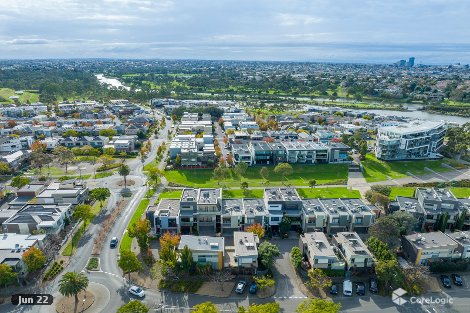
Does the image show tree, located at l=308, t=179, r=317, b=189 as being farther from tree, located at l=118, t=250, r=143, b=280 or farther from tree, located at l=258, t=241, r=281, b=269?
tree, located at l=118, t=250, r=143, b=280

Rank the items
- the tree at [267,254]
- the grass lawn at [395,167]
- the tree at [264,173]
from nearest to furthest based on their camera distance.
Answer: the tree at [267,254], the tree at [264,173], the grass lawn at [395,167]

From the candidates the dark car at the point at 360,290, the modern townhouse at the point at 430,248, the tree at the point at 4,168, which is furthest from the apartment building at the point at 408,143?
the tree at the point at 4,168

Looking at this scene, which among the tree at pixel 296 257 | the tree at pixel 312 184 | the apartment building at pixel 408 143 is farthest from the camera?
the apartment building at pixel 408 143

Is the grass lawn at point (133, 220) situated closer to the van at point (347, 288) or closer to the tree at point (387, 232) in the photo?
the van at point (347, 288)

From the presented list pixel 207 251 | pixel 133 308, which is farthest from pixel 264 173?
pixel 133 308

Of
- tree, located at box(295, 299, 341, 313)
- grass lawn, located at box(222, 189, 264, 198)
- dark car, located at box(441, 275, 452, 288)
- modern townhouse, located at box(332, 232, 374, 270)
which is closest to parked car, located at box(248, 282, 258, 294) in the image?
tree, located at box(295, 299, 341, 313)

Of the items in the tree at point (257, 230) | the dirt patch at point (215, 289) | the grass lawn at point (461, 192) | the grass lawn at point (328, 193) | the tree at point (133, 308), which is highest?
the tree at point (257, 230)

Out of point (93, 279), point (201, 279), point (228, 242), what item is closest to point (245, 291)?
point (201, 279)

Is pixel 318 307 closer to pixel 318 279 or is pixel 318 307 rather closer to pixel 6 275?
pixel 318 279

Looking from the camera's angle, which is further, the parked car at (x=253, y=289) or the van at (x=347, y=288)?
the parked car at (x=253, y=289)
